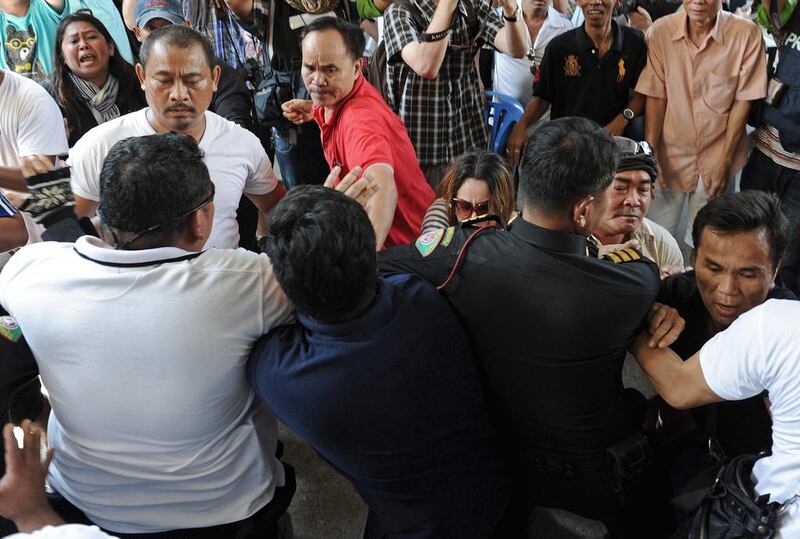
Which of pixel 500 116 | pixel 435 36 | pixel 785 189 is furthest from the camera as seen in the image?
pixel 500 116

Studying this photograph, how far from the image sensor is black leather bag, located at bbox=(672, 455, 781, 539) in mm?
1432

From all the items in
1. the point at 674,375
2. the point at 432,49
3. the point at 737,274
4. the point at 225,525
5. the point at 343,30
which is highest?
the point at 343,30

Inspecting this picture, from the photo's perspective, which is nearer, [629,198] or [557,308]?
[557,308]

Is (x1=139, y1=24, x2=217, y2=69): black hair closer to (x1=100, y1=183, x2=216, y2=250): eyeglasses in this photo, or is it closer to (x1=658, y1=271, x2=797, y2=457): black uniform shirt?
(x1=100, y1=183, x2=216, y2=250): eyeglasses

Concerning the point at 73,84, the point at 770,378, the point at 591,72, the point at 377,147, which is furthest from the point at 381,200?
A: the point at 591,72

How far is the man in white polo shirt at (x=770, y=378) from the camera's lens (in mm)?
1346

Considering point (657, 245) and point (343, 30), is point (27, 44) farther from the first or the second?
point (657, 245)

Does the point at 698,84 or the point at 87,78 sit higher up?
the point at 87,78

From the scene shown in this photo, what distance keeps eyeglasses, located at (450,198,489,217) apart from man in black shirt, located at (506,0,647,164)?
1226mm

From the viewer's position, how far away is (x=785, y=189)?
3.09 m

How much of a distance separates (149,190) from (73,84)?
1774 millimetres

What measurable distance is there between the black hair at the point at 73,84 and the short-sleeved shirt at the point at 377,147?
104cm

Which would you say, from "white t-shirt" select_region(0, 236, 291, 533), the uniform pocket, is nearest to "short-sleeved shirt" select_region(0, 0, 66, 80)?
"white t-shirt" select_region(0, 236, 291, 533)

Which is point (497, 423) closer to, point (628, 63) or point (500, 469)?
point (500, 469)
